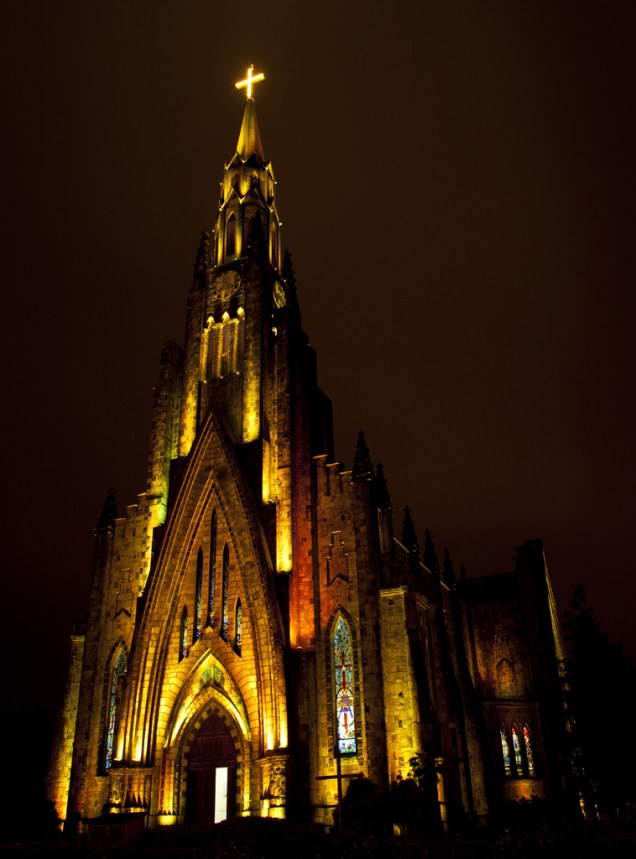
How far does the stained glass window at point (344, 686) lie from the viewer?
29844 millimetres

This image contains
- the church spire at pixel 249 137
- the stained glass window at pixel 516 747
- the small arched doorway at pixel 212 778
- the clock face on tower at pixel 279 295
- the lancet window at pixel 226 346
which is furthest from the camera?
the church spire at pixel 249 137

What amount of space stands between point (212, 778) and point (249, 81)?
148 feet

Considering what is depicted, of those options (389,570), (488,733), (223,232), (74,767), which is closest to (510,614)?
(488,733)

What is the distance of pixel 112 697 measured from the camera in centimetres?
3553

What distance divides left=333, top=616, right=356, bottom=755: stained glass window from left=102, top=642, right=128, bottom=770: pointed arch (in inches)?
414

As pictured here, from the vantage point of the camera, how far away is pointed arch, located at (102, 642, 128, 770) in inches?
1347

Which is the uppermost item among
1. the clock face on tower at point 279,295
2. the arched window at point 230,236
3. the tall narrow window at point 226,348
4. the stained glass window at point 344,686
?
the arched window at point 230,236

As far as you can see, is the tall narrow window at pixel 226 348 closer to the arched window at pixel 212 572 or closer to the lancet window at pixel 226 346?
the lancet window at pixel 226 346

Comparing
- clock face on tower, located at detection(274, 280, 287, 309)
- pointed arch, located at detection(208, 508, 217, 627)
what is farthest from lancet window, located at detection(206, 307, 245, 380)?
Result: pointed arch, located at detection(208, 508, 217, 627)

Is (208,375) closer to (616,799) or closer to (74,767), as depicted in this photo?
(74,767)

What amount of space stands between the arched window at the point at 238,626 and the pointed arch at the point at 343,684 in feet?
14.1

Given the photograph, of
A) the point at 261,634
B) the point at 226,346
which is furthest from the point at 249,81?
the point at 261,634

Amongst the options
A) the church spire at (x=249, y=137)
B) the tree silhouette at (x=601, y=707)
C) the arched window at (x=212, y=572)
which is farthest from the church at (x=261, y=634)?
the church spire at (x=249, y=137)

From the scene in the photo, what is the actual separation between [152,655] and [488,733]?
68.0 ft
